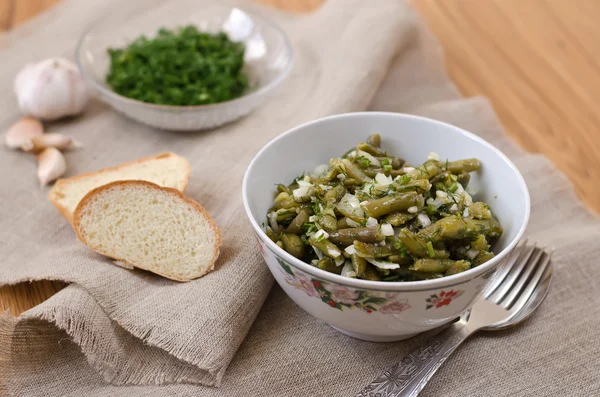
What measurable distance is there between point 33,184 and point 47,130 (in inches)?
19.7

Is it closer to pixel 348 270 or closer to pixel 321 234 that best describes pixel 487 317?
pixel 348 270

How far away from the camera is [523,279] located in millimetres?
2283

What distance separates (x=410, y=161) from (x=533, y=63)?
179cm

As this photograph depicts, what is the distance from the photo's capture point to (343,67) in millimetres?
3295

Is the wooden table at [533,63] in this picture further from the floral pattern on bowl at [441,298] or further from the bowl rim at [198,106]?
the floral pattern on bowl at [441,298]

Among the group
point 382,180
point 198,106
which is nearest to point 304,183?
point 382,180

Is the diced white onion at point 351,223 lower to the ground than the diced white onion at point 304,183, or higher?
higher

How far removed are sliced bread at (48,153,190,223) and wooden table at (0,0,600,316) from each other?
1.84m

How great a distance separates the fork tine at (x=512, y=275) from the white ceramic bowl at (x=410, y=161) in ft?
0.78

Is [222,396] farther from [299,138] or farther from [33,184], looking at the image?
[33,184]

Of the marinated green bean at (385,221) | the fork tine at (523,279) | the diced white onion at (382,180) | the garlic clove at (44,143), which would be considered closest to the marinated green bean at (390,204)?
the marinated green bean at (385,221)

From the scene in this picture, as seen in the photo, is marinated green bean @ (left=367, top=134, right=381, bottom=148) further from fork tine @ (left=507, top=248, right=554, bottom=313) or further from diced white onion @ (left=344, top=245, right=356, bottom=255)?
fork tine @ (left=507, top=248, right=554, bottom=313)

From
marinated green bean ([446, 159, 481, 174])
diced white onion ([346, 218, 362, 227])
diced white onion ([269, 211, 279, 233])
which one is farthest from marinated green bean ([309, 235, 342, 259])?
marinated green bean ([446, 159, 481, 174])

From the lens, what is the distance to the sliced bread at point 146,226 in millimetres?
2279
